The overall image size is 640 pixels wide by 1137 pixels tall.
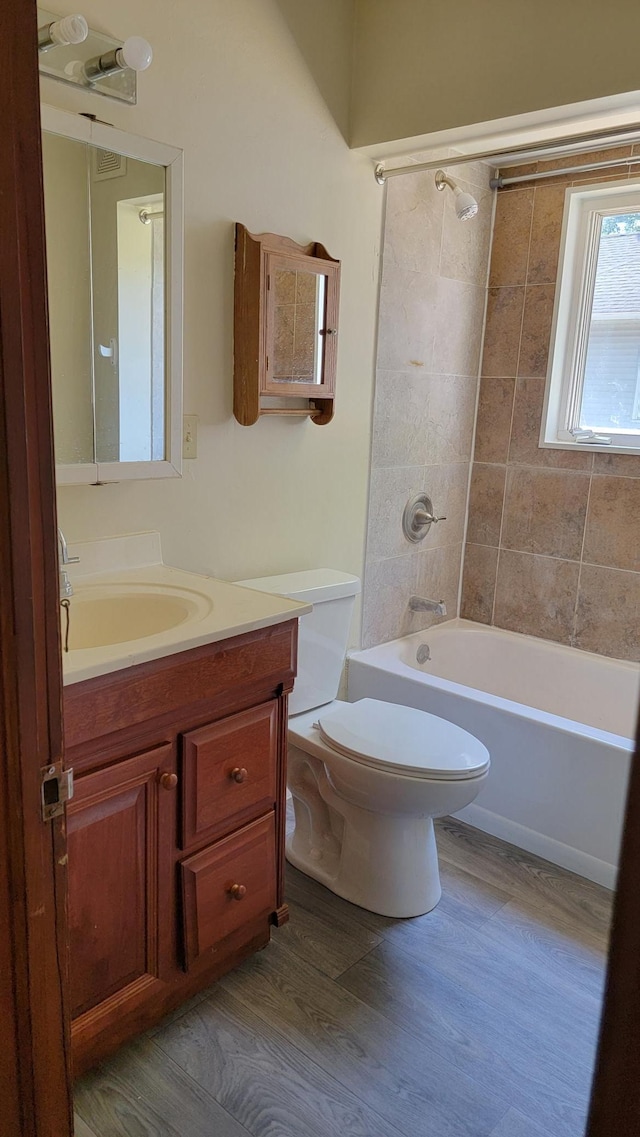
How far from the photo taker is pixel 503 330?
10.1 feet

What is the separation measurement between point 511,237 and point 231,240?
143 cm

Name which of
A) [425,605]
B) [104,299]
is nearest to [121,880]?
[104,299]

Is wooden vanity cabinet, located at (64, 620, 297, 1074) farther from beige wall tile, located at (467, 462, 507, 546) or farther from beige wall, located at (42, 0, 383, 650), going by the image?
beige wall tile, located at (467, 462, 507, 546)

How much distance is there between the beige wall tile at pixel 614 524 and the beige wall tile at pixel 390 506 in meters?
0.65

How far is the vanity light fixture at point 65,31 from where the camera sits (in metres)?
1.40

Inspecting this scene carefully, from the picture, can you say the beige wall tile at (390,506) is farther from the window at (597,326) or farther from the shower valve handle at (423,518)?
the window at (597,326)

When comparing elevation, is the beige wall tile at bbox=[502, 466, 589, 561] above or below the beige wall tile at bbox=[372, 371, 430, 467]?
below

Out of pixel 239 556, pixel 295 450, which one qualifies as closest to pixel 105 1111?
pixel 239 556

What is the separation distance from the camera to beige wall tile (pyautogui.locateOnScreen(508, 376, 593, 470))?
297 centimetres

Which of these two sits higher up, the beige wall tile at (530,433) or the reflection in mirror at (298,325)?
the reflection in mirror at (298,325)

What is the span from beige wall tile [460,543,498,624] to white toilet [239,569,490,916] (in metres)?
1.10

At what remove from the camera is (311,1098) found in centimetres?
150

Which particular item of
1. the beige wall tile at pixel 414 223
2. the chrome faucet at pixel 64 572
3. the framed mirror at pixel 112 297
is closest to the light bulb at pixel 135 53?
the framed mirror at pixel 112 297

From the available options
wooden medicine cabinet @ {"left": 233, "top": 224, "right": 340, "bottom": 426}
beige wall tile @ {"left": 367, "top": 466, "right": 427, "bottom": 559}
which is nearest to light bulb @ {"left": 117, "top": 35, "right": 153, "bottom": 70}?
wooden medicine cabinet @ {"left": 233, "top": 224, "right": 340, "bottom": 426}
